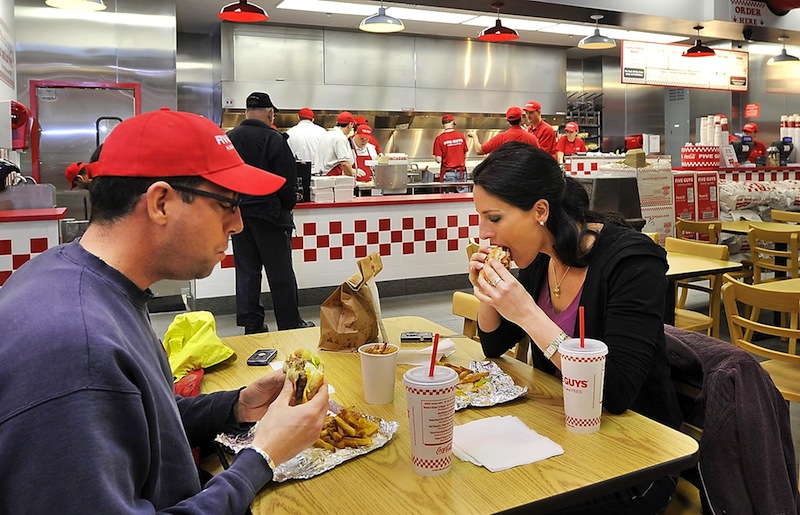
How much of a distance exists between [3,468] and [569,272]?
1.68 m

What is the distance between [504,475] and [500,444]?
133 millimetres

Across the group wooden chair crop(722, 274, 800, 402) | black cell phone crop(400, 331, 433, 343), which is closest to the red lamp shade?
wooden chair crop(722, 274, 800, 402)

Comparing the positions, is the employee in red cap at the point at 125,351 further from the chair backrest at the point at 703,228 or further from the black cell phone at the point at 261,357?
the chair backrest at the point at 703,228

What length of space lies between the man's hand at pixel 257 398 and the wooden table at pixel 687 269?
2793mm

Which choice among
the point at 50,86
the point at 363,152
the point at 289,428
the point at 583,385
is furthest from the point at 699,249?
the point at 50,86

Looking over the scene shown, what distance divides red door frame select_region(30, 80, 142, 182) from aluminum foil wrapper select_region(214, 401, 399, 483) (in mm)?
7850

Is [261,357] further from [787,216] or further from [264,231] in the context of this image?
[787,216]

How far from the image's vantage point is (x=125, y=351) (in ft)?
3.29

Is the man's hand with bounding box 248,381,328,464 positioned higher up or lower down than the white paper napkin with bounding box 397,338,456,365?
higher up

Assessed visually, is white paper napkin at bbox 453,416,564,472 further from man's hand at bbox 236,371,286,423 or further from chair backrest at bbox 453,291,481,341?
chair backrest at bbox 453,291,481,341

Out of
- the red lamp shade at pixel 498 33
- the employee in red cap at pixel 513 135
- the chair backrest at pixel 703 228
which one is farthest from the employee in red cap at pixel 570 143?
the chair backrest at pixel 703 228

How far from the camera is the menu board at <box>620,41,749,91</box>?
9.41m

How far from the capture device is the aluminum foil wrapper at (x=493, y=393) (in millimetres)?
1743

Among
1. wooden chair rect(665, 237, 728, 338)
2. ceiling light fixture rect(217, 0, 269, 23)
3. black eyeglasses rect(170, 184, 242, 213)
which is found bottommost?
wooden chair rect(665, 237, 728, 338)
